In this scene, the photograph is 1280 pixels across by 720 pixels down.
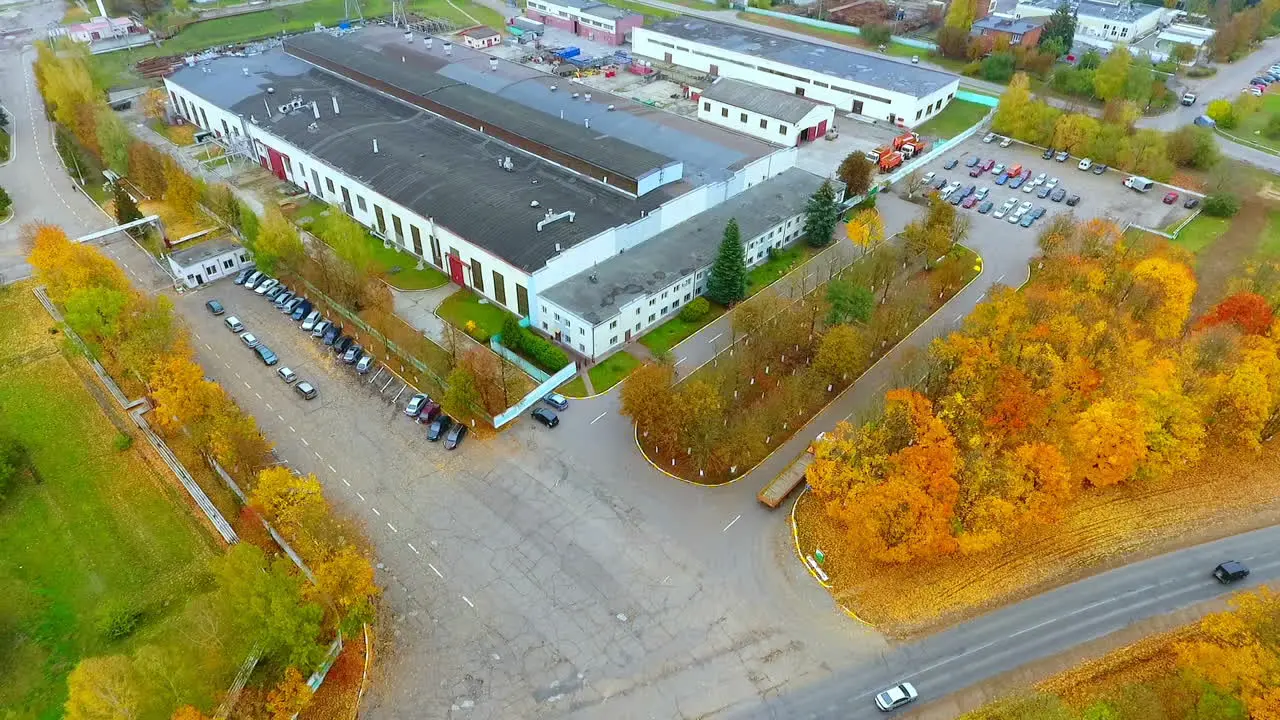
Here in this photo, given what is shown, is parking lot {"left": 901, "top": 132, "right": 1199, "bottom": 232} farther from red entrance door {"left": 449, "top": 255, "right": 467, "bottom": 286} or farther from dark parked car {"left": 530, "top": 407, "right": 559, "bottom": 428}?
red entrance door {"left": 449, "top": 255, "right": 467, "bottom": 286}

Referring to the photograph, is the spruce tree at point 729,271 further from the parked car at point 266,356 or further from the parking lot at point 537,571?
the parked car at point 266,356

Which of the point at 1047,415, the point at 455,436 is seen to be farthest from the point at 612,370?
the point at 1047,415

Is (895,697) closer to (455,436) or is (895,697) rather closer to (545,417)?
(545,417)

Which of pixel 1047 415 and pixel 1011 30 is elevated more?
pixel 1011 30

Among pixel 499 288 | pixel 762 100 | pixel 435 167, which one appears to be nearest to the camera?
pixel 499 288

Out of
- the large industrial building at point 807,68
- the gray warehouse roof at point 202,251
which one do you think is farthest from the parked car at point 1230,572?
Result: the gray warehouse roof at point 202,251
